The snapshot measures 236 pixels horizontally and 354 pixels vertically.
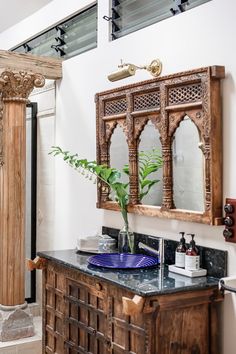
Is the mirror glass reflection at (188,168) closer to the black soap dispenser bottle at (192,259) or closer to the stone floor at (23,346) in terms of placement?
the black soap dispenser bottle at (192,259)

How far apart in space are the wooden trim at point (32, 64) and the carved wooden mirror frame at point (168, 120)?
2.50 ft

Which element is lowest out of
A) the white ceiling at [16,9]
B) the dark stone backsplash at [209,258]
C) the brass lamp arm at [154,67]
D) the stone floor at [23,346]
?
the stone floor at [23,346]

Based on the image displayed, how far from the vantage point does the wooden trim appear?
370 cm

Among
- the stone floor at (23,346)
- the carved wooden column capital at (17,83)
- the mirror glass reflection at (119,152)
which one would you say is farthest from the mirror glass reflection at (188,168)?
the stone floor at (23,346)

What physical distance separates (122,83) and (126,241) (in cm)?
108

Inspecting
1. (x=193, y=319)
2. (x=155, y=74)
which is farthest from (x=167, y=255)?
(x=155, y=74)

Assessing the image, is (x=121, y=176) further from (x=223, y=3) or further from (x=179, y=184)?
(x=223, y=3)

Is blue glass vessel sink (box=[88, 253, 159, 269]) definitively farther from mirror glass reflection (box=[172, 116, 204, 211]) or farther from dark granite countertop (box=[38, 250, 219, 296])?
mirror glass reflection (box=[172, 116, 204, 211])

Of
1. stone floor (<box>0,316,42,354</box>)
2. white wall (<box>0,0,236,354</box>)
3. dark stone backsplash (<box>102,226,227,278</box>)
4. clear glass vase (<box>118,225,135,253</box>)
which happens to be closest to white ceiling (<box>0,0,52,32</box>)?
white wall (<box>0,0,236,354</box>)

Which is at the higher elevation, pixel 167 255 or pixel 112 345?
pixel 167 255

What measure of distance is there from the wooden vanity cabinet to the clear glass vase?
38cm

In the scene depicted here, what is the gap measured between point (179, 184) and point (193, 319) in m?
0.78

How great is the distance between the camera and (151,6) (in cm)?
310

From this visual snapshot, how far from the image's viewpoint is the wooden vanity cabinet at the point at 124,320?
7.23 feet
